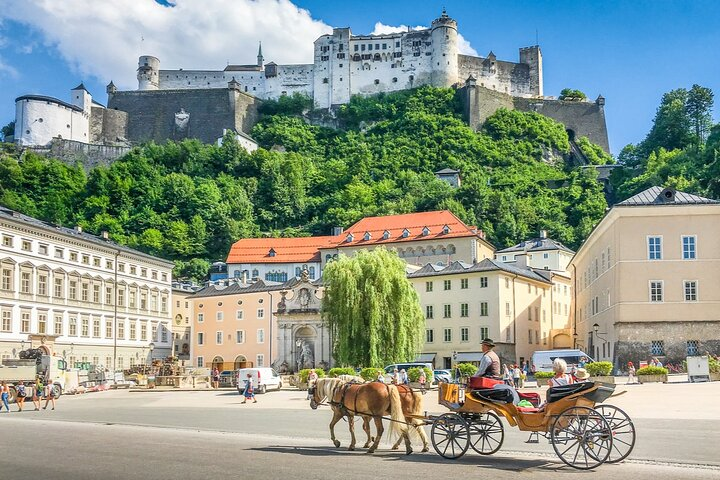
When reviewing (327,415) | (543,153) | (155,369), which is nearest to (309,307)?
(155,369)

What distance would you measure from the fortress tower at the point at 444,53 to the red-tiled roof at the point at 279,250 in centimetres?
5095

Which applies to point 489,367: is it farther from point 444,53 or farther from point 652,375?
point 444,53

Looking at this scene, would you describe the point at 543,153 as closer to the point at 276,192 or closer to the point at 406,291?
the point at 276,192

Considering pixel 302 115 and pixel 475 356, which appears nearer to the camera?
pixel 475 356

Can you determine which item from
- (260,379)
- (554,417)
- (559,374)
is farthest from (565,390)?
(260,379)

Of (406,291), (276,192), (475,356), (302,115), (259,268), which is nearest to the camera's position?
(406,291)

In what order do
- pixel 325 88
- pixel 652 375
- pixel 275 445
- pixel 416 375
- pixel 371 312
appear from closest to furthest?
pixel 275 445
pixel 652 375
pixel 416 375
pixel 371 312
pixel 325 88

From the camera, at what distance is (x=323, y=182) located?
122125mm

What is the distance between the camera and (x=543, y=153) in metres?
126

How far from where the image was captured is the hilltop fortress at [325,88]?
129m

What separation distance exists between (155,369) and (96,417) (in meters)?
34.3

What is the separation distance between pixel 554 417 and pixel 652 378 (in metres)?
24.7

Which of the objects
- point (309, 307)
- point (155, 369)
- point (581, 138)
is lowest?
point (155, 369)

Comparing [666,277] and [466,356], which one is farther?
[466,356]
